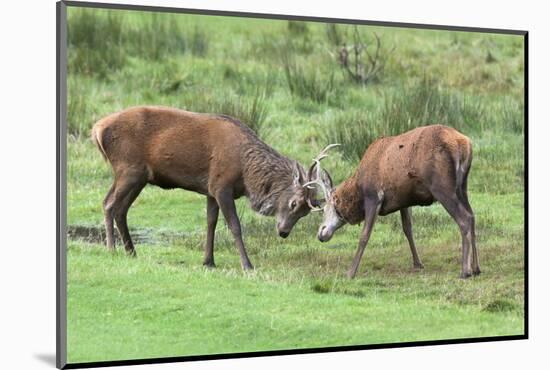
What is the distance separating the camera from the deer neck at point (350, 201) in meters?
12.3

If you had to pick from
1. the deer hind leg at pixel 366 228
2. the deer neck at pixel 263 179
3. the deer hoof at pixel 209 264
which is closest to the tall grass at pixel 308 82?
the deer neck at pixel 263 179

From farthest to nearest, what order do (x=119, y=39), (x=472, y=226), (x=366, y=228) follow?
(x=472, y=226) → (x=366, y=228) → (x=119, y=39)

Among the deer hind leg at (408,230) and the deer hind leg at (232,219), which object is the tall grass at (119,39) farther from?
the deer hind leg at (408,230)

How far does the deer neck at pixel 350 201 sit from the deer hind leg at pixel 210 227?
109cm

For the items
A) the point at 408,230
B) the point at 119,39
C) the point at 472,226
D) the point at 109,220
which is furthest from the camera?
the point at 408,230

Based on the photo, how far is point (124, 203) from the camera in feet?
38.5

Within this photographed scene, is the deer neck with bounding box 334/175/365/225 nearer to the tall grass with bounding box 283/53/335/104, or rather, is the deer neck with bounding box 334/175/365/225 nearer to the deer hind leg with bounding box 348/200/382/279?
the deer hind leg with bounding box 348/200/382/279

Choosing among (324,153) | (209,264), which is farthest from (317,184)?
(209,264)

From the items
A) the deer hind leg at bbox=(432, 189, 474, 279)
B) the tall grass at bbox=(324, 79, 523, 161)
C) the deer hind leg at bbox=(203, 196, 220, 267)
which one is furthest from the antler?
the deer hind leg at bbox=(432, 189, 474, 279)

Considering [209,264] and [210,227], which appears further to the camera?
[210,227]

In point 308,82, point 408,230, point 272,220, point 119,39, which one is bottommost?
point 408,230

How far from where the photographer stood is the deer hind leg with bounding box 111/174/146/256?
11703 mm

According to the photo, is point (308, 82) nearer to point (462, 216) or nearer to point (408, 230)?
point (408, 230)

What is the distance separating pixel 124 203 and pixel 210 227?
794 millimetres
